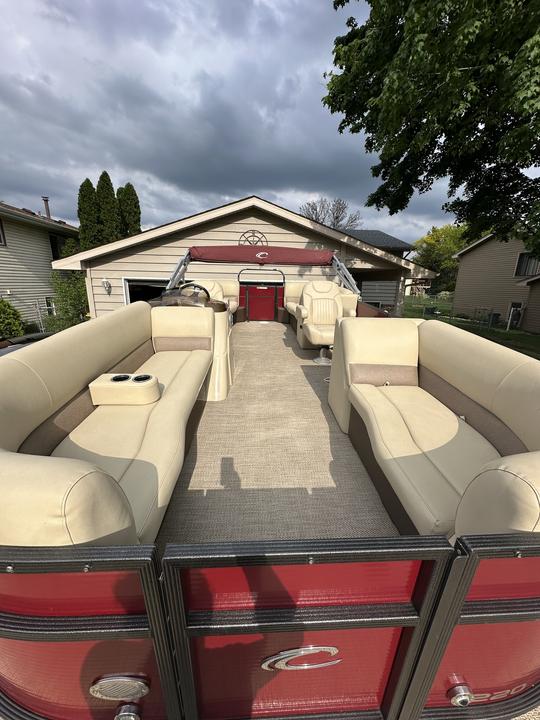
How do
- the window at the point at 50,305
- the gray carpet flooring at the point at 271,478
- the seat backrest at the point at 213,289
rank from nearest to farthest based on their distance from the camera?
the gray carpet flooring at the point at 271,478, the seat backrest at the point at 213,289, the window at the point at 50,305

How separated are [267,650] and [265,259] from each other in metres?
5.28

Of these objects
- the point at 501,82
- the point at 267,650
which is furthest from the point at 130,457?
the point at 501,82

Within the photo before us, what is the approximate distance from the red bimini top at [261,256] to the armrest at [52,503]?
500 centimetres

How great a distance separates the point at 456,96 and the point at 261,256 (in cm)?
394

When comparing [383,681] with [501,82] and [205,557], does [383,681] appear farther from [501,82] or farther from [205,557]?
[501,82]

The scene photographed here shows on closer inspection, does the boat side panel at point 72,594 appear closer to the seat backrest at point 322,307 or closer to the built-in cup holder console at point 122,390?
the built-in cup holder console at point 122,390

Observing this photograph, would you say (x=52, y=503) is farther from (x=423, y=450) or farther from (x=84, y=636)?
(x=423, y=450)

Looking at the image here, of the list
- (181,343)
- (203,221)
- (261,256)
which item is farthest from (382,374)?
(203,221)

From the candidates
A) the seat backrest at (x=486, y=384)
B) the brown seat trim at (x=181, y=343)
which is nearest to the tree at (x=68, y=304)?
the brown seat trim at (x=181, y=343)

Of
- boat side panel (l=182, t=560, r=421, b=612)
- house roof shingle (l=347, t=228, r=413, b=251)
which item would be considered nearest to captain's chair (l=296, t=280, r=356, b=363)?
boat side panel (l=182, t=560, r=421, b=612)

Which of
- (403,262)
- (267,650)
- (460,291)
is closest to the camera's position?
(267,650)

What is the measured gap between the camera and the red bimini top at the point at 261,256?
5523 mm

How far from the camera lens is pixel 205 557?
745 mm

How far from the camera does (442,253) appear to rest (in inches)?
1481
